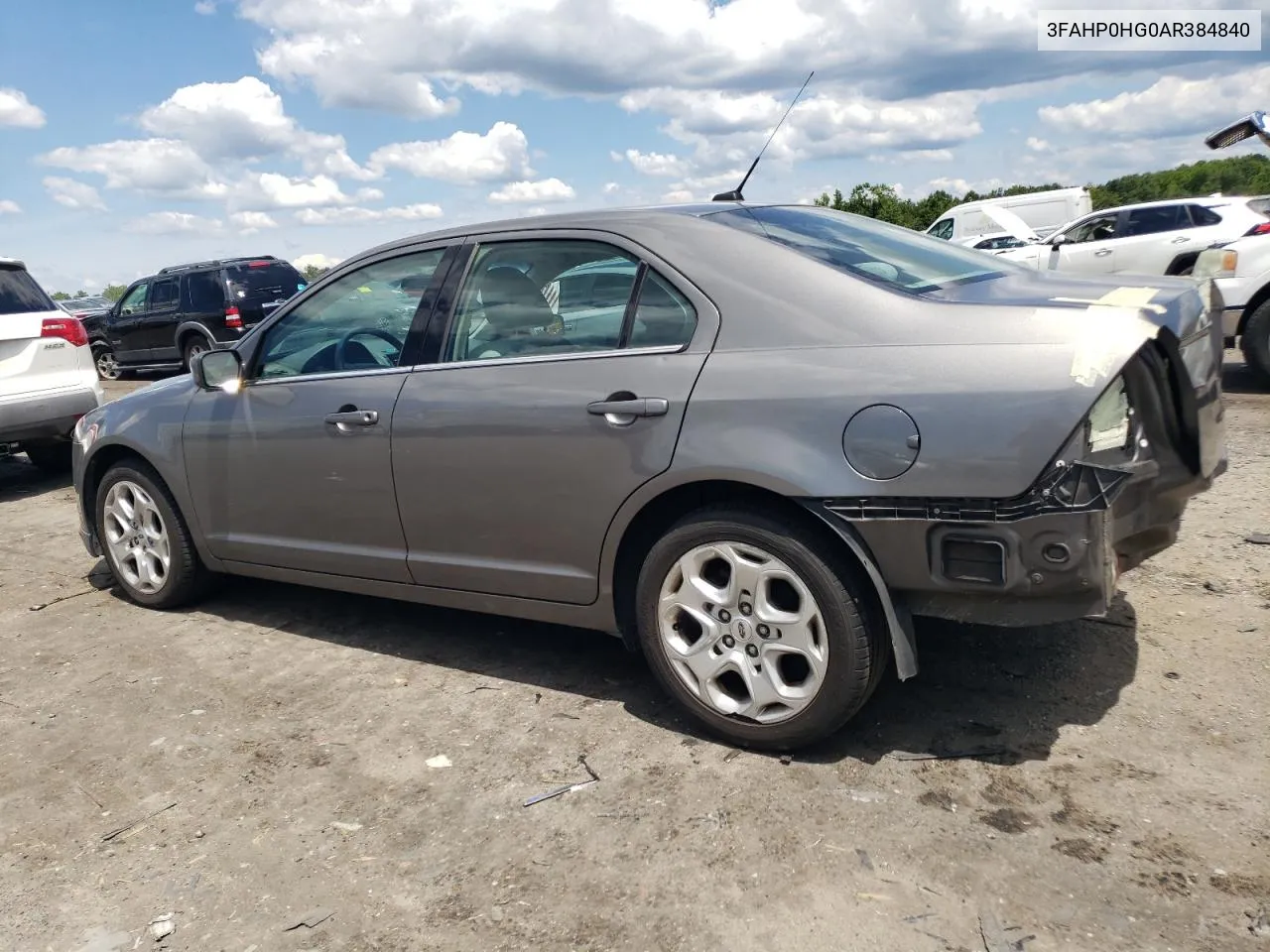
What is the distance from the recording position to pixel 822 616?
301cm

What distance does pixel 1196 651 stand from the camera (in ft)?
12.1

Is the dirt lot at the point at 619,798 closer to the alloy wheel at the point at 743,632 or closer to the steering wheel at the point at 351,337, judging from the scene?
the alloy wheel at the point at 743,632

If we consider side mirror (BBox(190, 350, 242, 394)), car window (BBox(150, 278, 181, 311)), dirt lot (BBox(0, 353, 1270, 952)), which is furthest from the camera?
car window (BBox(150, 278, 181, 311))

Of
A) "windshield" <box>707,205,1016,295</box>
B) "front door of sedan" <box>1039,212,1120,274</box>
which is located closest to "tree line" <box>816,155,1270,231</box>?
"front door of sedan" <box>1039,212,1120,274</box>

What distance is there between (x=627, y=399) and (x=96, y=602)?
138 inches

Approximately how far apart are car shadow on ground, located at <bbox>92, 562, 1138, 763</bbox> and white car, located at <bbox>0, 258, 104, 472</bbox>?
3831mm

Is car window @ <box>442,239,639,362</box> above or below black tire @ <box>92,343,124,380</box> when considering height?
above

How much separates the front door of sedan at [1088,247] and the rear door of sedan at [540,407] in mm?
12103

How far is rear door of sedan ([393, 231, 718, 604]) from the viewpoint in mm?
3297

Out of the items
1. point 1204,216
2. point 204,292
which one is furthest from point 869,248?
point 204,292

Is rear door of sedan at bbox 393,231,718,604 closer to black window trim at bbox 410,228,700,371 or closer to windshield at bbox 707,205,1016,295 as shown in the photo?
black window trim at bbox 410,228,700,371

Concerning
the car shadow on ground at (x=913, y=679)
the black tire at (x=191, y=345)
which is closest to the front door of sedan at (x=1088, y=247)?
the car shadow on ground at (x=913, y=679)

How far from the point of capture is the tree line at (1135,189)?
3056 centimetres

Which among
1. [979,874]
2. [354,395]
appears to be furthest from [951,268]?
[354,395]
